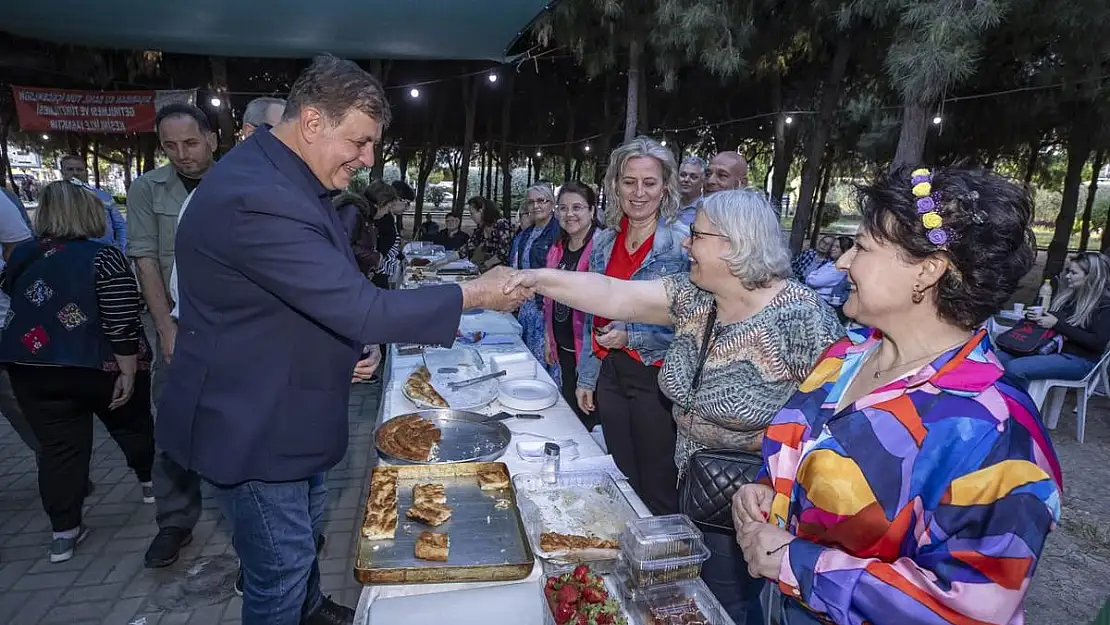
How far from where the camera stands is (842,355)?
161 centimetres

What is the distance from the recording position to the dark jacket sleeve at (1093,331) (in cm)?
518

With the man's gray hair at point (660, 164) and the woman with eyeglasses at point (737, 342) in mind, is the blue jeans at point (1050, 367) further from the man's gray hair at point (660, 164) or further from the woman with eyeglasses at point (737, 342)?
the woman with eyeglasses at point (737, 342)

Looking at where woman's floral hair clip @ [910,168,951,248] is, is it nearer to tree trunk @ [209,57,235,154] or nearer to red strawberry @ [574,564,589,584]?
red strawberry @ [574,564,589,584]

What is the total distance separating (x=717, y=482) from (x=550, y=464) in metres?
0.56

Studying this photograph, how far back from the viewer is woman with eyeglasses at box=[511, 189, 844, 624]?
2.05m

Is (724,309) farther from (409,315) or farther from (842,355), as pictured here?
(409,315)

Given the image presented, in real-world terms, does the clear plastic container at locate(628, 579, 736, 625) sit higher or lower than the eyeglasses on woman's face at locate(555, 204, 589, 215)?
lower

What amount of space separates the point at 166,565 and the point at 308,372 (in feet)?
7.38

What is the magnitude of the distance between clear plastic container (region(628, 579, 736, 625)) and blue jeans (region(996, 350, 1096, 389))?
5.30 m

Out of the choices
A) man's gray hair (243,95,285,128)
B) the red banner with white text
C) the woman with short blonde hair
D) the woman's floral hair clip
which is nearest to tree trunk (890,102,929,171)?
the woman's floral hair clip

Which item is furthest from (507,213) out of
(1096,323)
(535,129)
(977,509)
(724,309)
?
(977,509)

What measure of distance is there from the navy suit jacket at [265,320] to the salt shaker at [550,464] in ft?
1.83

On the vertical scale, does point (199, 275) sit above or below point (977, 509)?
above

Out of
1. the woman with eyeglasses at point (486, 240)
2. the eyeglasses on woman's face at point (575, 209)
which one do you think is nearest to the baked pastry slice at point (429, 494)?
the eyeglasses on woman's face at point (575, 209)
